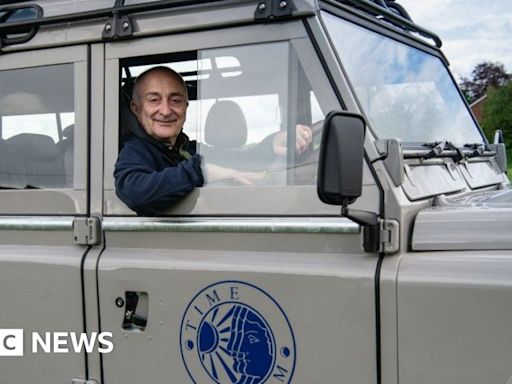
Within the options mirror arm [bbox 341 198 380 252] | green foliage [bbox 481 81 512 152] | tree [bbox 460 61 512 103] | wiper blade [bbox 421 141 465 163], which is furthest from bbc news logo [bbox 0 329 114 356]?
tree [bbox 460 61 512 103]

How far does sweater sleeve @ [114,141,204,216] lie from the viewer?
2531 mm

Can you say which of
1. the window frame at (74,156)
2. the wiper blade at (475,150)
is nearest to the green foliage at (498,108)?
the wiper blade at (475,150)

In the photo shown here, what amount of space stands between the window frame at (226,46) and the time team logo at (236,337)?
300 mm

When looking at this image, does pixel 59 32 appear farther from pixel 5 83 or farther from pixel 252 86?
pixel 252 86

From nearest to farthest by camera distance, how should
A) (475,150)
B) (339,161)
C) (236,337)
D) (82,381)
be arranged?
(339,161) < (236,337) < (82,381) < (475,150)

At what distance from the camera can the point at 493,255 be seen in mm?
2156

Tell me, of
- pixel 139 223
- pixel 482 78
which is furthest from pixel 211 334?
pixel 482 78

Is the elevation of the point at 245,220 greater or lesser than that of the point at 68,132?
lesser

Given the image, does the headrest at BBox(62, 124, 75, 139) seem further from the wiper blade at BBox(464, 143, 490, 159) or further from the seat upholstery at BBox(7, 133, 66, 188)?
the wiper blade at BBox(464, 143, 490, 159)

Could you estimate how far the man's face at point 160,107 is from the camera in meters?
2.72

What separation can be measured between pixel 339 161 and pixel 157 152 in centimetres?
94

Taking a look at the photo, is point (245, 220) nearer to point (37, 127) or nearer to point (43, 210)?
point (43, 210)

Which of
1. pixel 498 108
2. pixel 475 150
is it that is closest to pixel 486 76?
pixel 498 108

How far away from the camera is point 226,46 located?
255cm
